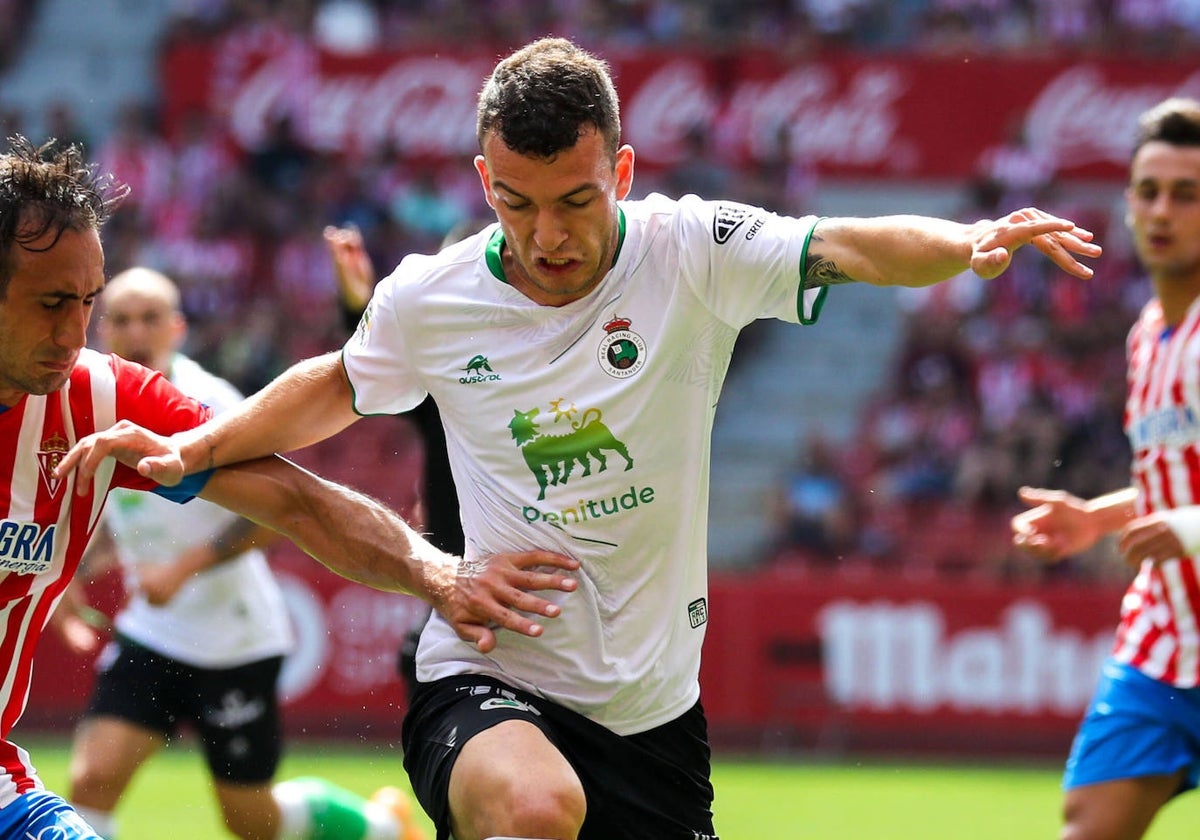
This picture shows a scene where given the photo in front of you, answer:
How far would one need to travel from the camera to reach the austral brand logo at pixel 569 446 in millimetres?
4129

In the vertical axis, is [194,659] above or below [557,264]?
below

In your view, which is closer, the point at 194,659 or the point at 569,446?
the point at 569,446

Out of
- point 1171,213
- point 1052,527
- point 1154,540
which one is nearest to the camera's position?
point 1154,540

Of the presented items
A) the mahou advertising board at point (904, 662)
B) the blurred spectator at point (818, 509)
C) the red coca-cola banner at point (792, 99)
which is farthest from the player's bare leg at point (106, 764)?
the red coca-cola banner at point (792, 99)

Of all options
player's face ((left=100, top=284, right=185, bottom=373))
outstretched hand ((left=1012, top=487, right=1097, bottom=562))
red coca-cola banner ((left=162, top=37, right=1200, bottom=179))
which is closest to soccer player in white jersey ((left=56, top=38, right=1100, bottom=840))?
outstretched hand ((left=1012, top=487, right=1097, bottom=562))

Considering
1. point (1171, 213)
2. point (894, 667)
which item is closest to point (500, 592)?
point (1171, 213)

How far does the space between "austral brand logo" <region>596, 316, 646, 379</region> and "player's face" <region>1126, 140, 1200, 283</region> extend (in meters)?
2.45

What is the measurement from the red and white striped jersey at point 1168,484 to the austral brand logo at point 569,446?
233cm

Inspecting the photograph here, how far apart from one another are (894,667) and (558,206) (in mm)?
9939

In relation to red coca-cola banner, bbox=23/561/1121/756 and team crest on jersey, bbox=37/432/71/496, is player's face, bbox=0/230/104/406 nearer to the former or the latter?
team crest on jersey, bbox=37/432/71/496

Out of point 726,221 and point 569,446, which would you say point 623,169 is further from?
point 569,446

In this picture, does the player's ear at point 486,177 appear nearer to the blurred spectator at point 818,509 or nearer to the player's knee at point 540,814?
the player's knee at point 540,814

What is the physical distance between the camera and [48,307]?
3840 mm

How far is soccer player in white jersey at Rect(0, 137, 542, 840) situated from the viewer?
12.6 ft
